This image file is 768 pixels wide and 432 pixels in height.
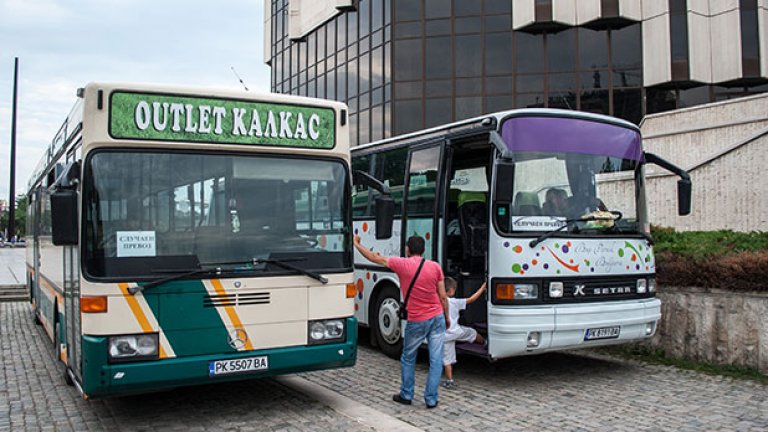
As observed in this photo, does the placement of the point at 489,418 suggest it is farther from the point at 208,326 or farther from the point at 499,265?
the point at 208,326

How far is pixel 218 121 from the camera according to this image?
6570 millimetres

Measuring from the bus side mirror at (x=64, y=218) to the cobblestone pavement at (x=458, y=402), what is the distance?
6.09 ft

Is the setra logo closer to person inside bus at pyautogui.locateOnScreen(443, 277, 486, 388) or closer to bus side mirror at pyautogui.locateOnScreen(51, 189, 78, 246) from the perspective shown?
bus side mirror at pyautogui.locateOnScreen(51, 189, 78, 246)

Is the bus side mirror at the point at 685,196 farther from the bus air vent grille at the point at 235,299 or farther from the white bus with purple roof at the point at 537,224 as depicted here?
the bus air vent grille at the point at 235,299

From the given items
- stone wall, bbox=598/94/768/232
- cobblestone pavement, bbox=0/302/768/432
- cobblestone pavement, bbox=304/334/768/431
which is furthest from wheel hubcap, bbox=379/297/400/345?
stone wall, bbox=598/94/768/232

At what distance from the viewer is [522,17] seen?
28906mm

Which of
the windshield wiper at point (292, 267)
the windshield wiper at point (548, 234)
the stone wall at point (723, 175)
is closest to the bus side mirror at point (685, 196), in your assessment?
the windshield wiper at point (548, 234)

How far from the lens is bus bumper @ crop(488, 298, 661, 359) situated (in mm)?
7691

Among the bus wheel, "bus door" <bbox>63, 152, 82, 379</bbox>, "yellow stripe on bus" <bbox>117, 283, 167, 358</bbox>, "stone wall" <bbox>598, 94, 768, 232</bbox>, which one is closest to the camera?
"yellow stripe on bus" <bbox>117, 283, 167, 358</bbox>

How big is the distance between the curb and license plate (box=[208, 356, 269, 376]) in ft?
3.23

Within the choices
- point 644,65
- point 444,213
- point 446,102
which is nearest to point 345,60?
point 446,102

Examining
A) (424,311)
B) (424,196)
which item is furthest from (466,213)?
(424,311)

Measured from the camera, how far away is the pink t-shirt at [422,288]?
23.1 feet

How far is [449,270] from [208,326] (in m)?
3.79
